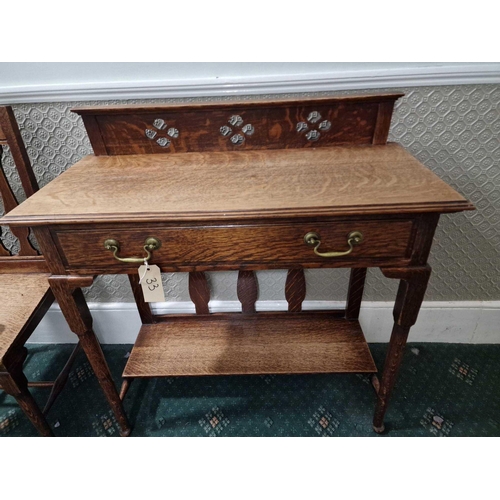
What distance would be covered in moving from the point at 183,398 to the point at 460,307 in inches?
51.5

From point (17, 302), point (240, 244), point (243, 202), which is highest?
point (243, 202)

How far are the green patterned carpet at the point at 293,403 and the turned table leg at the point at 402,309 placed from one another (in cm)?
23

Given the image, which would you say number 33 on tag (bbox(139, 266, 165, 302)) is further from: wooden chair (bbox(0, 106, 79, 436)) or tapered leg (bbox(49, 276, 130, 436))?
wooden chair (bbox(0, 106, 79, 436))

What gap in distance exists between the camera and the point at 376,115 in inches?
38.4

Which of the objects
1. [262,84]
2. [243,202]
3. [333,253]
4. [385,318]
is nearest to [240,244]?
[243,202]

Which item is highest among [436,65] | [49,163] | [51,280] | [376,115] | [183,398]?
[436,65]

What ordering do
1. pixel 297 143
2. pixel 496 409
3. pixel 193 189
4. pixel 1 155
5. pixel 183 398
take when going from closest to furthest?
1. pixel 193 189
2. pixel 297 143
3. pixel 1 155
4. pixel 496 409
5. pixel 183 398

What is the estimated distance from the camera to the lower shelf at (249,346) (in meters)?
1.25

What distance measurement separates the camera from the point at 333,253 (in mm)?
762

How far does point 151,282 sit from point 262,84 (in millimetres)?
742

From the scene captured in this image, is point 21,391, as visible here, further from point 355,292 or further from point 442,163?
point 442,163

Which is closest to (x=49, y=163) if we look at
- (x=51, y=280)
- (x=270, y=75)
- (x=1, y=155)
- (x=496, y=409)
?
(x=1, y=155)

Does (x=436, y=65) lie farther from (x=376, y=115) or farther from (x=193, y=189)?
(x=193, y=189)
